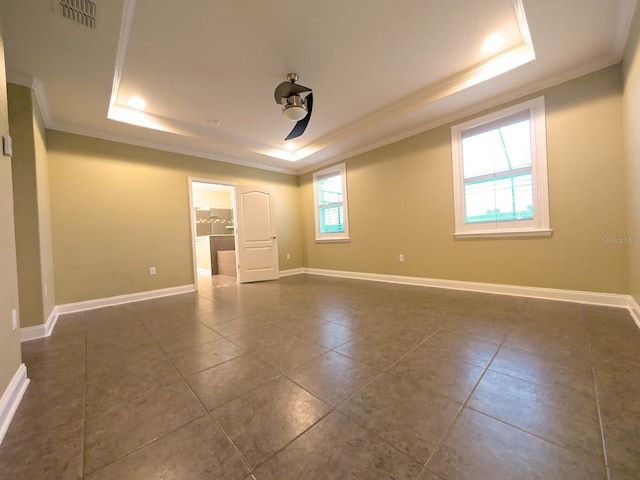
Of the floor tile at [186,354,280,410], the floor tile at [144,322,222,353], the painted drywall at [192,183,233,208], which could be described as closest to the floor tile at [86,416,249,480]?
the floor tile at [186,354,280,410]

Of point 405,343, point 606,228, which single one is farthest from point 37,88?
point 606,228

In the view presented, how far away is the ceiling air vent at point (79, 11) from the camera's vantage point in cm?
166

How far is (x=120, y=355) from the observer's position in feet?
6.22

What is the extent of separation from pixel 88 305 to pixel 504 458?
4539mm

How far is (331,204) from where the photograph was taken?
5.28m

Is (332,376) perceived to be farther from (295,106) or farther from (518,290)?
(518,290)

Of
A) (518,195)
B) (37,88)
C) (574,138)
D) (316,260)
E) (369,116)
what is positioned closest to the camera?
(37,88)

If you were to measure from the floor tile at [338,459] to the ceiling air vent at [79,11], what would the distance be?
2.95 metres

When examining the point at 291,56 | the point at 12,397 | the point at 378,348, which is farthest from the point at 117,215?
the point at 378,348

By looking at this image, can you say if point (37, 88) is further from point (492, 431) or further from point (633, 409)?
point (633, 409)

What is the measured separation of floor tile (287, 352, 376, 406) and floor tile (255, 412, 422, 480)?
22cm

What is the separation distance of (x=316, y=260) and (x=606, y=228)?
14.5 feet

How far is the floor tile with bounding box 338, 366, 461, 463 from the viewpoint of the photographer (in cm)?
99

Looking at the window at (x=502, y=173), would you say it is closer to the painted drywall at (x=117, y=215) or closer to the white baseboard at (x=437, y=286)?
the white baseboard at (x=437, y=286)
